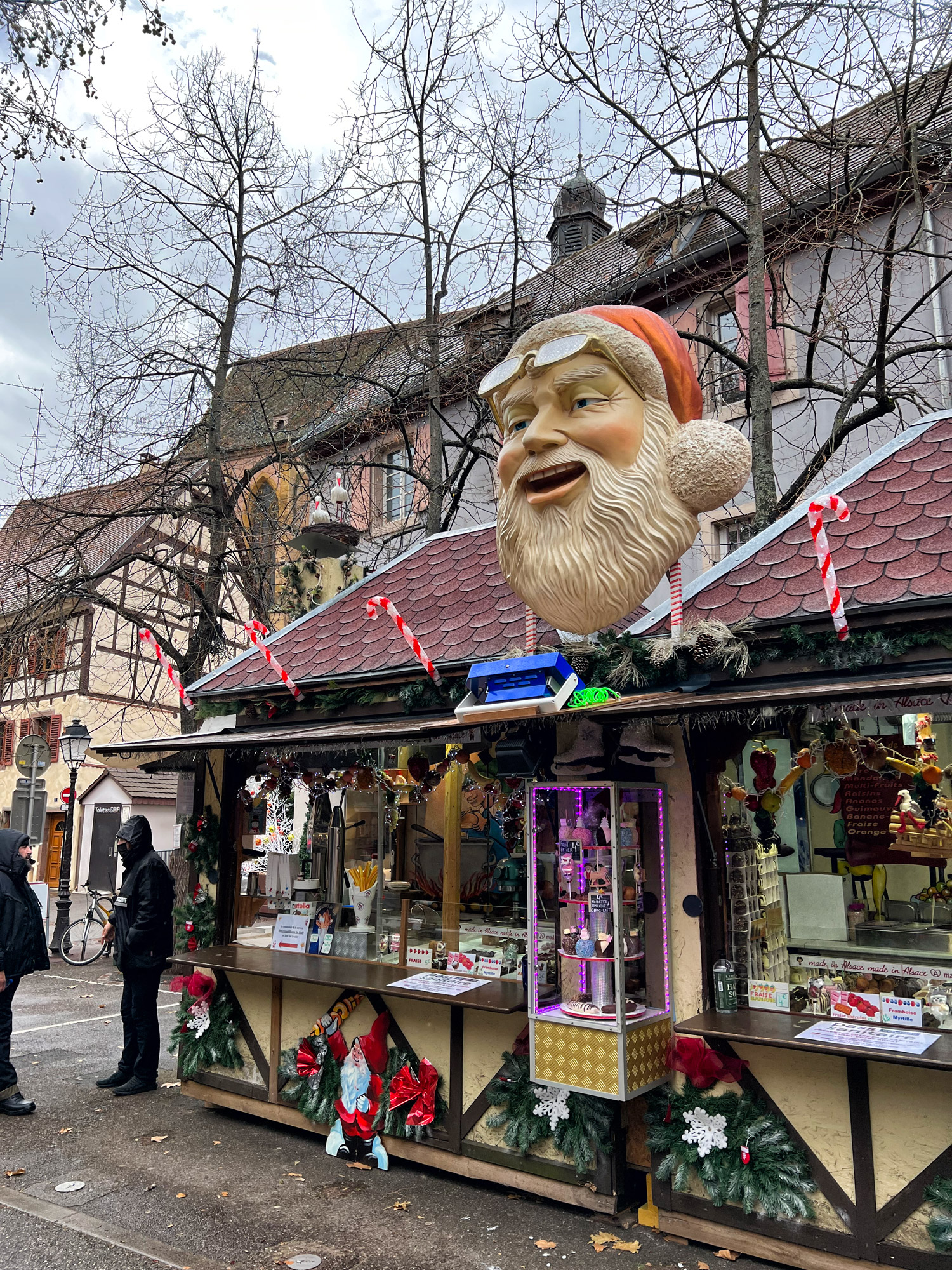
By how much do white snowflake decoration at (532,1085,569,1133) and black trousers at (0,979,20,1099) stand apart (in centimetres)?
398

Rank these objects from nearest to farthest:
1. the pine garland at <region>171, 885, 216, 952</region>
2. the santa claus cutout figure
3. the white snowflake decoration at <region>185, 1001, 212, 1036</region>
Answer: the santa claus cutout figure, the white snowflake decoration at <region>185, 1001, 212, 1036</region>, the pine garland at <region>171, 885, 216, 952</region>

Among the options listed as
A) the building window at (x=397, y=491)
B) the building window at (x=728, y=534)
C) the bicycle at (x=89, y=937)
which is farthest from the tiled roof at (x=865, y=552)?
the bicycle at (x=89, y=937)

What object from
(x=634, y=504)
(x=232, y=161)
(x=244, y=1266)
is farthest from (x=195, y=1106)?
(x=232, y=161)

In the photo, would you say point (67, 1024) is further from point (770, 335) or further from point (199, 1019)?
point (770, 335)

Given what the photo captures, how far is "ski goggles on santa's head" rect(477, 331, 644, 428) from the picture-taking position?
5059mm

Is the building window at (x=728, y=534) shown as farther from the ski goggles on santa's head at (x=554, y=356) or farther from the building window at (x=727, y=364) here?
the ski goggles on santa's head at (x=554, y=356)

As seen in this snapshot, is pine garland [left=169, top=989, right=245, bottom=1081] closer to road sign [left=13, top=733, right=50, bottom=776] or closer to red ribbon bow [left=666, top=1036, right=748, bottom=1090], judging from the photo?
red ribbon bow [left=666, top=1036, right=748, bottom=1090]

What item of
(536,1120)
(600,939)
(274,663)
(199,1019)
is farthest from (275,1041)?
(600,939)

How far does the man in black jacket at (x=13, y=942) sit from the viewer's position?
6586 mm

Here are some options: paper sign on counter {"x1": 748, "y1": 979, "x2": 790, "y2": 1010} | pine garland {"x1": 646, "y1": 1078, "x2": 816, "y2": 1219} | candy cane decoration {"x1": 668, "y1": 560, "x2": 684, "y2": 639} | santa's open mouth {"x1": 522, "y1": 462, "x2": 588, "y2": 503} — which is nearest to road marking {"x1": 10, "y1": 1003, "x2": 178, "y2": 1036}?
pine garland {"x1": 646, "y1": 1078, "x2": 816, "y2": 1219}

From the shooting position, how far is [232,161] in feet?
39.7

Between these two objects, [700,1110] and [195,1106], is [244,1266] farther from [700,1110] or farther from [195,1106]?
[195,1106]

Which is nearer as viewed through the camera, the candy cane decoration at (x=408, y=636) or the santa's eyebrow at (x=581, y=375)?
the santa's eyebrow at (x=581, y=375)

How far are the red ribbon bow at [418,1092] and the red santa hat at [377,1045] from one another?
0.48 feet
